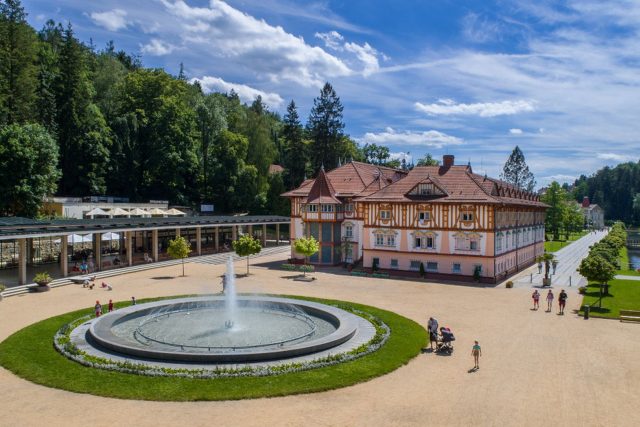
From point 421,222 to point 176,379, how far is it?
103 feet

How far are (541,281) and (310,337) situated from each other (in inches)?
1098

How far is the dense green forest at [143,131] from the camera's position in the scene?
6101 cm

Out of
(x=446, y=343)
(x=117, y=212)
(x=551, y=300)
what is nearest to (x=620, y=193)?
(x=551, y=300)

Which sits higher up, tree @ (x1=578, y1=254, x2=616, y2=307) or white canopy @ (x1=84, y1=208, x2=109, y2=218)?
white canopy @ (x1=84, y1=208, x2=109, y2=218)

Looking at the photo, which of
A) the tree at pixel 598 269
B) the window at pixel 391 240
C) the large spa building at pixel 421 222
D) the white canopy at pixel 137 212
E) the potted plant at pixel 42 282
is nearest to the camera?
the tree at pixel 598 269

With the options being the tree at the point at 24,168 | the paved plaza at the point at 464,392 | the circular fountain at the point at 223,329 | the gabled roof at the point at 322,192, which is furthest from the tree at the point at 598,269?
the tree at the point at 24,168

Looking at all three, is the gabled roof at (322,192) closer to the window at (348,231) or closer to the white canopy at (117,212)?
the window at (348,231)

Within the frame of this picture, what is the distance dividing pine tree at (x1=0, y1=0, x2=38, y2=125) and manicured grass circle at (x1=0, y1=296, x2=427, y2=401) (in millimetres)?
45910

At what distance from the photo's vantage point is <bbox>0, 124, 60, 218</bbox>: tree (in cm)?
5031

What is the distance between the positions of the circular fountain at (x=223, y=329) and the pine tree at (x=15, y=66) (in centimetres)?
4314

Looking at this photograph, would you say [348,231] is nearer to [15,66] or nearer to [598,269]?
[598,269]

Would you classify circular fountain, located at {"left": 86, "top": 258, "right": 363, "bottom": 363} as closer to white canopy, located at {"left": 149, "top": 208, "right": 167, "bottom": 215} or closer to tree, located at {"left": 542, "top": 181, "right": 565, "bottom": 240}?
white canopy, located at {"left": 149, "top": 208, "right": 167, "bottom": 215}

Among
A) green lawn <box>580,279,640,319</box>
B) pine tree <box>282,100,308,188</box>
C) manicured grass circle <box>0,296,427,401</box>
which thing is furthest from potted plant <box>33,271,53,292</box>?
pine tree <box>282,100,308,188</box>

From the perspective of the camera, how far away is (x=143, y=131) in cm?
7931
